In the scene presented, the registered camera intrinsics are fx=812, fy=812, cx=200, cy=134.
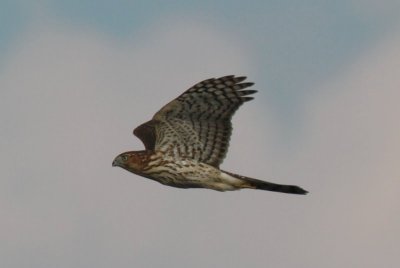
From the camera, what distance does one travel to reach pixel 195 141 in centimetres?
1305

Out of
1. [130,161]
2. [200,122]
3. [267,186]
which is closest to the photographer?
[267,186]

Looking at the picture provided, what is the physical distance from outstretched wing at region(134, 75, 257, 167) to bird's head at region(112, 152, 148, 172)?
0.41m

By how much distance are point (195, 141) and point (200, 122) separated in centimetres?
33

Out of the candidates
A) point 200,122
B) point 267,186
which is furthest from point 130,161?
point 267,186

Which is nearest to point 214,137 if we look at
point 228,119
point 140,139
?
point 228,119

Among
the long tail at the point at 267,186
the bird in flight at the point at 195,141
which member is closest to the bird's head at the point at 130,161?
the bird in flight at the point at 195,141

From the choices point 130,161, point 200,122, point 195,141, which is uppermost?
point 200,122

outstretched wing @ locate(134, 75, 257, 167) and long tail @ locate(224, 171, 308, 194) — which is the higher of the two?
outstretched wing @ locate(134, 75, 257, 167)

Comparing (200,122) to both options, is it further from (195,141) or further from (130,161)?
(130,161)

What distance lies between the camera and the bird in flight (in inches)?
493

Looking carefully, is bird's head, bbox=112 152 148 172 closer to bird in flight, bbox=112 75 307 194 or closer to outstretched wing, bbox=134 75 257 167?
bird in flight, bbox=112 75 307 194

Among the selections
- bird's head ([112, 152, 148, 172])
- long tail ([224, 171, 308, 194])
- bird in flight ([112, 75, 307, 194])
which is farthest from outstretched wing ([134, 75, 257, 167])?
long tail ([224, 171, 308, 194])

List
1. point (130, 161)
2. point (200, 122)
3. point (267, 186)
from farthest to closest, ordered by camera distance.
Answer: point (200, 122) → point (130, 161) → point (267, 186)

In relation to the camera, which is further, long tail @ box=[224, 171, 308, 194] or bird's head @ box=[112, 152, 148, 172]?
bird's head @ box=[112, 152, 148, 172]
